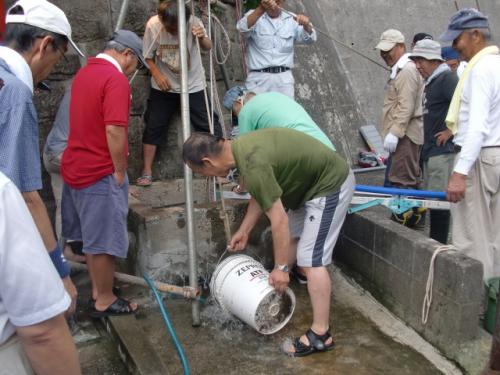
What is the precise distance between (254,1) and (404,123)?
Answer: 339 centimetres

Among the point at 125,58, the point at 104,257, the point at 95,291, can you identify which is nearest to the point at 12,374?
the point at 104,257

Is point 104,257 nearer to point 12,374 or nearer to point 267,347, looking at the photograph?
point 267,347

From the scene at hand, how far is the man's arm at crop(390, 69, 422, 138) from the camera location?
4906 millimetres

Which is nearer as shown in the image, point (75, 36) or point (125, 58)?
point (125, 58)

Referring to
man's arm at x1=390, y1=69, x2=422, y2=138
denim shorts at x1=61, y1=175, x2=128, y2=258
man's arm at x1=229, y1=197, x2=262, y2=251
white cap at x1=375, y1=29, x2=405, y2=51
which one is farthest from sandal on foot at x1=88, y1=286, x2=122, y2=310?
white cap at x1=375, y1=29, x2=405, y2=51

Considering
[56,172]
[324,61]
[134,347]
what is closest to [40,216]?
[134,347]

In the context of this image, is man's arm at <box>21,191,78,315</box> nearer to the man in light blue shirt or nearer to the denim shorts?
the denim shorts

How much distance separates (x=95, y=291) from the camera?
363 centimetres

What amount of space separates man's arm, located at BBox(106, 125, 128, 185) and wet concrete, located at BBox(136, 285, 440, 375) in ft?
3.59

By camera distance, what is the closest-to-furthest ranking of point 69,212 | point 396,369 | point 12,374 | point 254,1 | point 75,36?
point 12,374 < point 396,369 < point 69,212 < point 75,36 < point 254,1

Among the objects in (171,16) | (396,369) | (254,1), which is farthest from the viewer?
(254,1)

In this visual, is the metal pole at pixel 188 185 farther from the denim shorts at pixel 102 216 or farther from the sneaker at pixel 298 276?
the sneaker at pixel 298 276

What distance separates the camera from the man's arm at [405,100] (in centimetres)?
491

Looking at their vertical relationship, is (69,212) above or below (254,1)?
below
